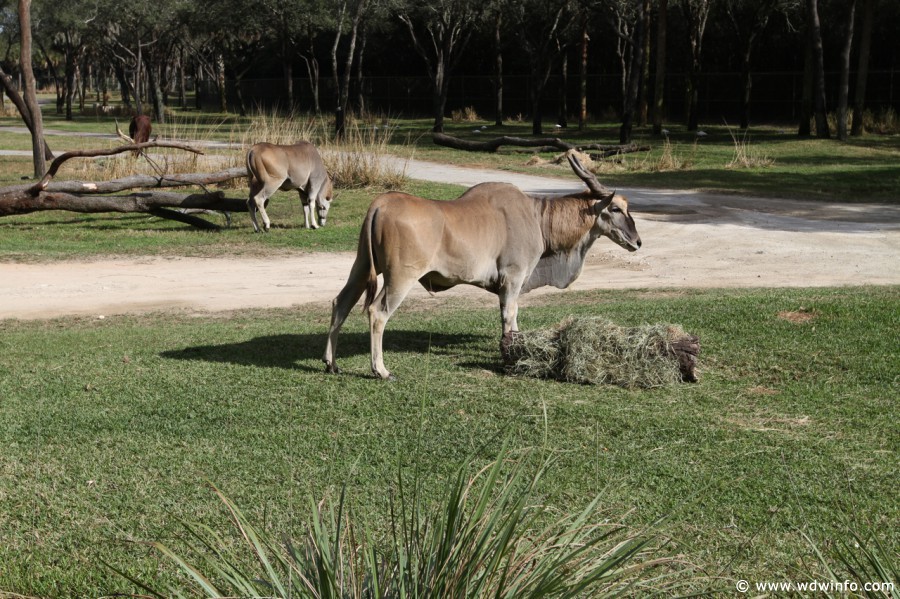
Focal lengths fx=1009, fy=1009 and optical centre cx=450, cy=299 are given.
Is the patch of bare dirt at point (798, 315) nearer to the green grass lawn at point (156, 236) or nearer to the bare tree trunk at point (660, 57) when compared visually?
the green grass lawn at point (156, 236)

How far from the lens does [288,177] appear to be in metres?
19.3

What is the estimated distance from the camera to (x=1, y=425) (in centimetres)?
740

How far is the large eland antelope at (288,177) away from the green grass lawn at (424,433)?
7951 millimetres

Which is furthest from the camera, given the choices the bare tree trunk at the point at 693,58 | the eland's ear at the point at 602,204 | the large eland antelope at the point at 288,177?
the bare tree trunk at the point at 693,58

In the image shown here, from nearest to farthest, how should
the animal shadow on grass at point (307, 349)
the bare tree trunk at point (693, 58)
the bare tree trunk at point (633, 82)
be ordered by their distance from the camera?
1. the animal shadow on grass at point (307, 349)
2. the bare tree trunk at point (633, 82)
3. the bare tree trunk at point (693, 58)

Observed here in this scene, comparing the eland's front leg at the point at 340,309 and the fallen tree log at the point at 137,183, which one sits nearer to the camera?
the eland's front leg at the point at 340,309

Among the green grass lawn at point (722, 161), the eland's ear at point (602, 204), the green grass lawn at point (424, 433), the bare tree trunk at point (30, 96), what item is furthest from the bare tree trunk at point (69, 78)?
the eland's ear at point (602, 204)

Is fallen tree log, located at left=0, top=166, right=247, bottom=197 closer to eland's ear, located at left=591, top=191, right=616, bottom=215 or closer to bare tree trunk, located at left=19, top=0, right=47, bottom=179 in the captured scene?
bare tree trunk, located at left=19, top=0, right=47, bottom=179

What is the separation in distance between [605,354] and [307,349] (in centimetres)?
307

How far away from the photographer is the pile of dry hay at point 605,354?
333 inches

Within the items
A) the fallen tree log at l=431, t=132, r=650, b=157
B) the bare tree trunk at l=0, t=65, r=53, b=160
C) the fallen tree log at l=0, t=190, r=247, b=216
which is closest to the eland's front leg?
the fallen tree log at l=431, t=132, r=650, b=157

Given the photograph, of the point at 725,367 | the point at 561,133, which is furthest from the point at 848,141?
the point at 725,367

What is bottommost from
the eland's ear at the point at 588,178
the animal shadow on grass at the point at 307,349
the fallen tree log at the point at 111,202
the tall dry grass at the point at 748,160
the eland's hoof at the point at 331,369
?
the animal shadow on grass at the point at 307,349

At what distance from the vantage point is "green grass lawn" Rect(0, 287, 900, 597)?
17.4ft
